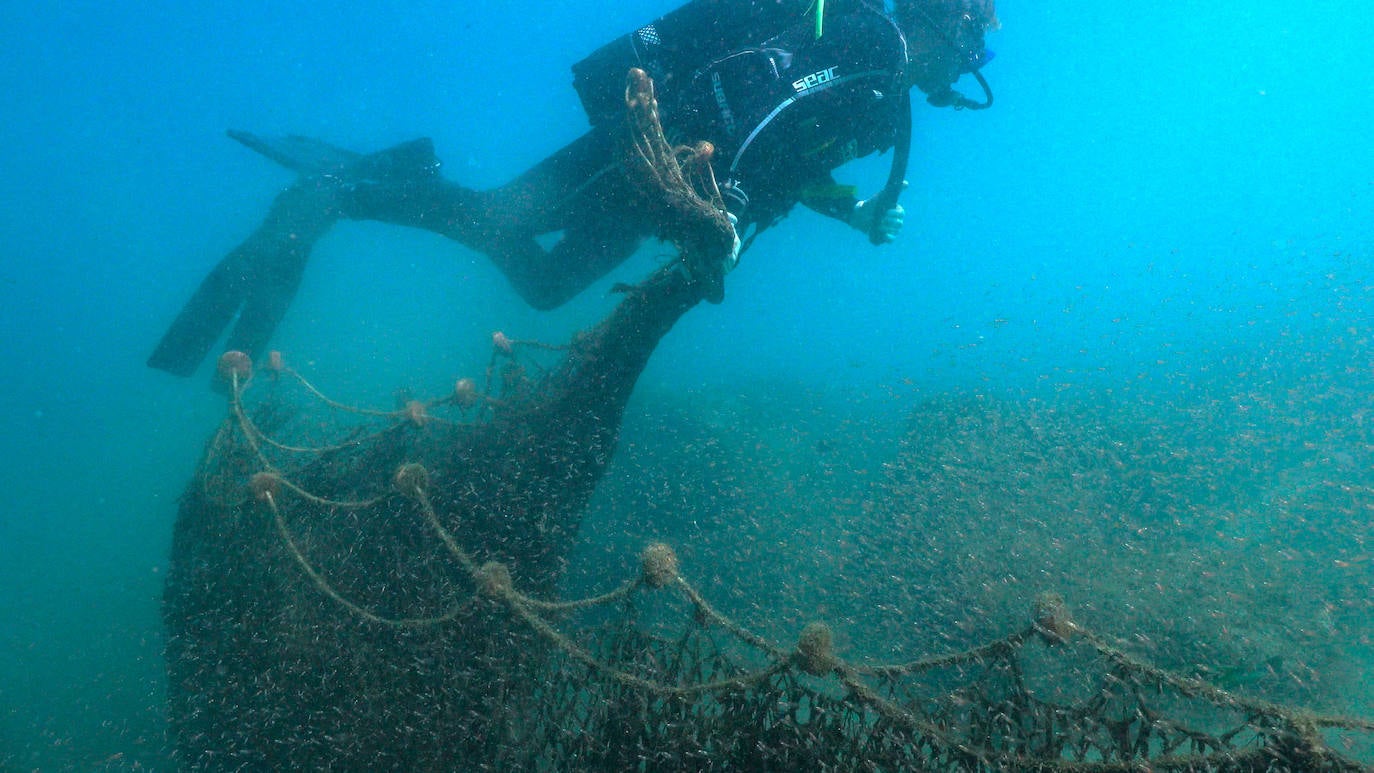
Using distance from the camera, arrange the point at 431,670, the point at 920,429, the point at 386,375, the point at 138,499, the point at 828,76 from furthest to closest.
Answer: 1. the point at 386,375
2. the point at 138,499
3. the point at 920,429
4. the point at 828,76
5. the point at 431,670

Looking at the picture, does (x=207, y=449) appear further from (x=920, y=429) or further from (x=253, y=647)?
(x=920, y=429)

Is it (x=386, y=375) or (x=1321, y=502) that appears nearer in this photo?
(x=1321, y=502)

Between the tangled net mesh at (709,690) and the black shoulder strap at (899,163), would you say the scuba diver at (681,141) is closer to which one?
the black shoulder strap at (899,163)

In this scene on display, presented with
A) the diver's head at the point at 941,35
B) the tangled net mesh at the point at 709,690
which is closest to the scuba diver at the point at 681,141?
the diver's head at the point at 941,35

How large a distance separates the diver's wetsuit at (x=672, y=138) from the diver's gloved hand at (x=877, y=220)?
0.21m

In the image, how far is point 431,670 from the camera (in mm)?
3236

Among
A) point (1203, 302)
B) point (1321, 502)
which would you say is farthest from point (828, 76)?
point (1203, 302)

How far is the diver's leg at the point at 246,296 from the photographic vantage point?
616 cm

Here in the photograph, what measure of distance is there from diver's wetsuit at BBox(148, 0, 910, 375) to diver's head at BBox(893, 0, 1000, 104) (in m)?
0.90

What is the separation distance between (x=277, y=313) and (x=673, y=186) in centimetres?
516

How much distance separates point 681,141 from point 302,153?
580 centimetres

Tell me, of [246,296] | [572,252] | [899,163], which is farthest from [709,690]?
[246,296]

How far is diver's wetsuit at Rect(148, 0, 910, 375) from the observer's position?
462 centimetres

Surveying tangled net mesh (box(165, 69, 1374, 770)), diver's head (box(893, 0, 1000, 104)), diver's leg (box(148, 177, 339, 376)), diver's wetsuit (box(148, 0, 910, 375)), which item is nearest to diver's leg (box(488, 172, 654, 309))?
diver's wetsuit (box(148, 0, 910, 375))
